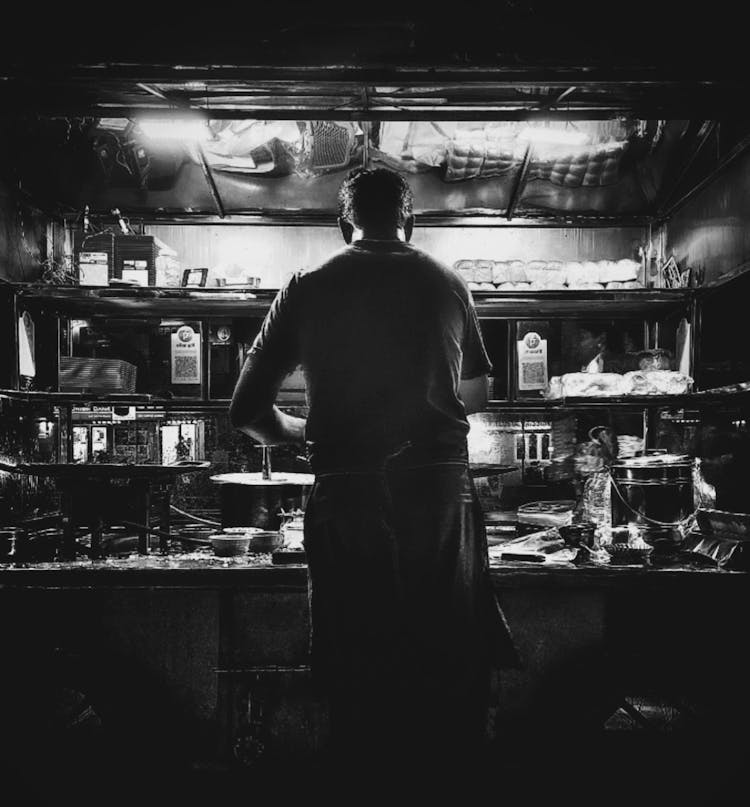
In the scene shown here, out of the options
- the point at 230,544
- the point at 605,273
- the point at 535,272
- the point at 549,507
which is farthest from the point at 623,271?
the point at 230,544

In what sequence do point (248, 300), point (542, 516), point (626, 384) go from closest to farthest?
1. point (542, 516)
2. point (626, 384)
3. point (248, 300)

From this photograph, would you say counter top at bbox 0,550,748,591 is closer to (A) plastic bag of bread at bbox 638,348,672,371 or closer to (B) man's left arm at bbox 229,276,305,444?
(B) man's left arm at bbox 229,276,305,444

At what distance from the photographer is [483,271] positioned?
4574mm

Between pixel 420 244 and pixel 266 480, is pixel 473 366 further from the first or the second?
pixel 420 244

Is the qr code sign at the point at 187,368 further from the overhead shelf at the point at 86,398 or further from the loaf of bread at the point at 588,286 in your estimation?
the loaf of bread at the point at 588,286

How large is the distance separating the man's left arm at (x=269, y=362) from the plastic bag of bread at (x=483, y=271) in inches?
109

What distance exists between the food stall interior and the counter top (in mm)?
511

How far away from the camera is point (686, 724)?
305 cm

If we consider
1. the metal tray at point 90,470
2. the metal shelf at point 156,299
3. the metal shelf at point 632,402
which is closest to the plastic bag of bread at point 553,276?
the metal shelf at point 632,402

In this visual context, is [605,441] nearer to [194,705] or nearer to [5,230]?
[194,705]

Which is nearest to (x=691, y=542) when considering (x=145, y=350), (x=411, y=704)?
(x=411, y=704)

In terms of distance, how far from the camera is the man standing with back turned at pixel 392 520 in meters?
1.76

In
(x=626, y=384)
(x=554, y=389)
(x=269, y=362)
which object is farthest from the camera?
(x=554, y=389)

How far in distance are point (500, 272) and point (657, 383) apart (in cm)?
117
